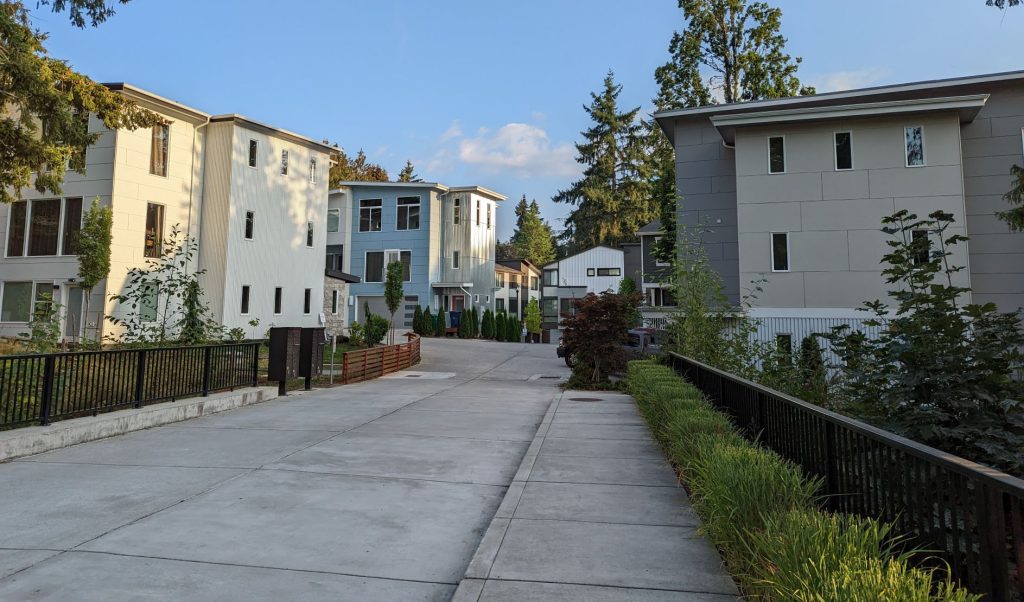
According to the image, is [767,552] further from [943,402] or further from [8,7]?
[8,7]

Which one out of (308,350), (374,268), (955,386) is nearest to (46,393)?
(308,350)

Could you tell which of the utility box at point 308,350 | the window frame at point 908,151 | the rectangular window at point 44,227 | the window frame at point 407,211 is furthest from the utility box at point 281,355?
the window frame at point 407,211

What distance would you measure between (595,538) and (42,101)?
1345 cm

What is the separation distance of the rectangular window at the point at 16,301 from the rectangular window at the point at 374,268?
19648mm

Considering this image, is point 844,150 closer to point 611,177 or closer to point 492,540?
point 492,540

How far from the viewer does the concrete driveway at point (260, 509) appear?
341 centimetres

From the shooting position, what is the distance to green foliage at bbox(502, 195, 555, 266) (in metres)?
85.5

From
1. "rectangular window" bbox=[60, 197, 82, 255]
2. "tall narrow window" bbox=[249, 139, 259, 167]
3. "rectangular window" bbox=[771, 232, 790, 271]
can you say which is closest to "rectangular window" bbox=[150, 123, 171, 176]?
"rectangular window" bbox=[60, 197, 82, 255]

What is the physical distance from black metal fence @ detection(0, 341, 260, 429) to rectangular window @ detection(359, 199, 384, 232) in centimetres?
2915

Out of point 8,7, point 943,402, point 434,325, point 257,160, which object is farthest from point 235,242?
point 943,402

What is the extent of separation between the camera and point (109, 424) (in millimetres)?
7617

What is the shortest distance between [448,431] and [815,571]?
658cm

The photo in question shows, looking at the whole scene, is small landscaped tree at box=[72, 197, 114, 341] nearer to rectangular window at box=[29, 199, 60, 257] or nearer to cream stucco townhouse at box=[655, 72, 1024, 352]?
rectangular window at box=[29, 199, 60, 257]

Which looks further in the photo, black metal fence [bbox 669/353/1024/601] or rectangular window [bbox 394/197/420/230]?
rectangular window [bbox 394/197/420/230]
